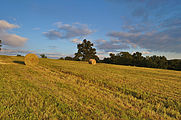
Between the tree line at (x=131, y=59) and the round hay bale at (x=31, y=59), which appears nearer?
the round hay bale at (x=31, y=59)

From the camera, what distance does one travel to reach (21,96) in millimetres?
4074

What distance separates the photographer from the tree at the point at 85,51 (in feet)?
213

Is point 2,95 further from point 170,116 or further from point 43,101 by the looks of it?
point 170,116

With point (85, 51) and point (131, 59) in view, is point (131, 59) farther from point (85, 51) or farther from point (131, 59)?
point (85, 51)

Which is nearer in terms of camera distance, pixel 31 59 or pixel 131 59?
pixel 31 59

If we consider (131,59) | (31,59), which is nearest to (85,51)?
(131,59)

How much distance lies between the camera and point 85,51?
221ft

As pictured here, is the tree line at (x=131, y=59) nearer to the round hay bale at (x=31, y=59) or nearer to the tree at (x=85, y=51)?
the tree at (x=85, y=51)

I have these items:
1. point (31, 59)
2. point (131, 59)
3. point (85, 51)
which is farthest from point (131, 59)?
point (31, 59)

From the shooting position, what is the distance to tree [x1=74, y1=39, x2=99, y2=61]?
64938 mm

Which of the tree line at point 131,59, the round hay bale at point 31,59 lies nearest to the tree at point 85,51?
the tree line at point 131,59

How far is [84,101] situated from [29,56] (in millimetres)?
18863

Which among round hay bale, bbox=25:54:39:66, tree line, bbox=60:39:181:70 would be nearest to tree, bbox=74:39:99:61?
tree line, bbox=60:39:181:70

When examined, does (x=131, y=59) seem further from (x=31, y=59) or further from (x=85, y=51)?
(x=31, y=59)
